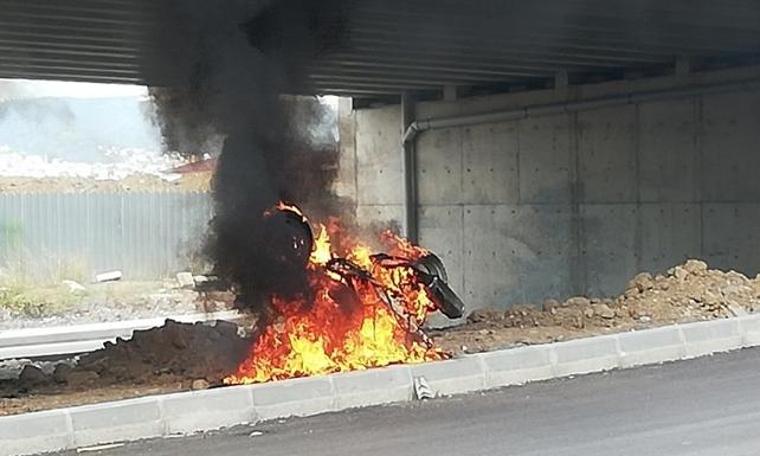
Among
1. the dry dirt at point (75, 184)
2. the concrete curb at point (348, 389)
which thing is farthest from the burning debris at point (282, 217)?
the dry dirt at point (75, 184)

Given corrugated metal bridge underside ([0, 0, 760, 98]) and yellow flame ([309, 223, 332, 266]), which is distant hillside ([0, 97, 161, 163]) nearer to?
corrugated metal bridge underside ([0, 0, 760, 98])

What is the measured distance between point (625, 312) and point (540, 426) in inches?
253

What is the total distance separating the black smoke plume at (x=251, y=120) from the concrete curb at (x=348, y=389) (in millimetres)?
2267

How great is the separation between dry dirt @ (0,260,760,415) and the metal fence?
1460 centimetres

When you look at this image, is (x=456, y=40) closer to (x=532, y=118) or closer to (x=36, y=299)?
(x=532, y=118)

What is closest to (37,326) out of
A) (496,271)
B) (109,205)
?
(109,205)

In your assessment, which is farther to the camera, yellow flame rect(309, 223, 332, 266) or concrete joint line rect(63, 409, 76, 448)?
yellow flame rect(309, 223, 332, 266)

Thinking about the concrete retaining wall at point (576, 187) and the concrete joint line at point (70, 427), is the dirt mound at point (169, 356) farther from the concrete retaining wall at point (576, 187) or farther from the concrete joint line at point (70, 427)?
the concrete retaining wall at point (576, 187)

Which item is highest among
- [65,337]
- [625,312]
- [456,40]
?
[456,40]

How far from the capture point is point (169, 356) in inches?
520

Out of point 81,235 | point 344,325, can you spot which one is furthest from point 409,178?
point 344,325

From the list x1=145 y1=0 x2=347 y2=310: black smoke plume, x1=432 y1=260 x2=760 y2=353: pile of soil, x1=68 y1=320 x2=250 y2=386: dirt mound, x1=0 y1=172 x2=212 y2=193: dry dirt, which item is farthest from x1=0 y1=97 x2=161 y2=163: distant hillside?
x1=68 y1=320 x2=250 y2=386: dirt mound

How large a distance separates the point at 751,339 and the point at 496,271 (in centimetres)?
1245

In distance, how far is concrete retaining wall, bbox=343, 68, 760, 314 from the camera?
21453 millimetres
